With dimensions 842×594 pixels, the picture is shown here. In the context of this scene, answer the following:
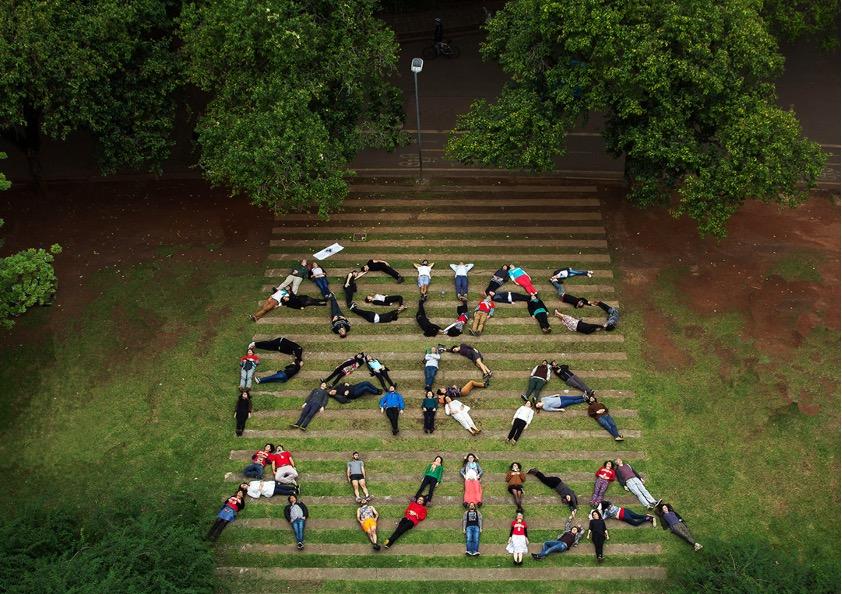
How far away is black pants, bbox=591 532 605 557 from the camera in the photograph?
70.5 ft

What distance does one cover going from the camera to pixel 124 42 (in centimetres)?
2631

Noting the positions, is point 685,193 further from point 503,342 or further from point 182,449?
point 182,449

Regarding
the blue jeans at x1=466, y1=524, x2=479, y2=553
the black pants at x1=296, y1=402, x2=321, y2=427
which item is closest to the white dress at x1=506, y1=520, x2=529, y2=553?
the blue jeans at x1=466, y1=524, x2=479, y2=553

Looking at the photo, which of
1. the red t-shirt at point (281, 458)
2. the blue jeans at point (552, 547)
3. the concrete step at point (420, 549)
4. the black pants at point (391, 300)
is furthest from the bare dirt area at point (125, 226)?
the blue jeans at point (552, 547)

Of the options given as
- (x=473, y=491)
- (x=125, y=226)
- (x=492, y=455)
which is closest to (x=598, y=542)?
(x=473, y=491)

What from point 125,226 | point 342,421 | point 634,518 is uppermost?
point 125,226

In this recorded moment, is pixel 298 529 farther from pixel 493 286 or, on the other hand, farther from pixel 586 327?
pixel 586 327

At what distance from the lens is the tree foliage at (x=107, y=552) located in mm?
19078

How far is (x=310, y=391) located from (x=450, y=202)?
9.16 metres

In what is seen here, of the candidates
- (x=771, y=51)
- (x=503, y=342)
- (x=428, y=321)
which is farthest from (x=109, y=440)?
(x=771, y=51)

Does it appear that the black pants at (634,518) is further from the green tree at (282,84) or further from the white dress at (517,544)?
the green tree at (282,84)

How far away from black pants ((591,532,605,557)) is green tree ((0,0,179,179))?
17.0 metres

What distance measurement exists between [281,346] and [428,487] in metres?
6.44

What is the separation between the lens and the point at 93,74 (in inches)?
1003
